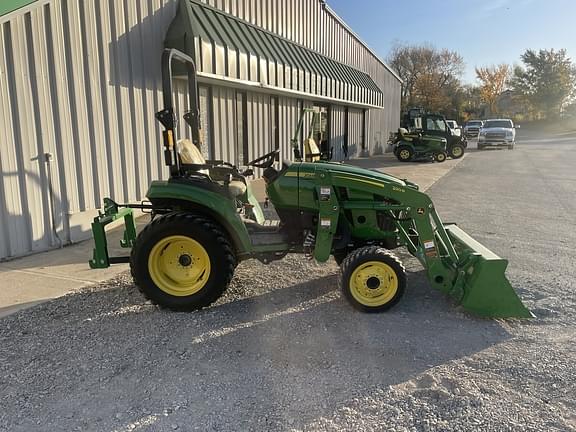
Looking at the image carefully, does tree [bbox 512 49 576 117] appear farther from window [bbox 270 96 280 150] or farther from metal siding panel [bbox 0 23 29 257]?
metal siding panel [bbox 0 23 29 257]

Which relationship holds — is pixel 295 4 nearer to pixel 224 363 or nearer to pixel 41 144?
pixel 41 144

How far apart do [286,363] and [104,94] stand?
202 inches

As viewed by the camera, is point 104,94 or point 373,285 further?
point 104,94

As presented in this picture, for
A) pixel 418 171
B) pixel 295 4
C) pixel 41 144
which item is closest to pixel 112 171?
pixel 41 144

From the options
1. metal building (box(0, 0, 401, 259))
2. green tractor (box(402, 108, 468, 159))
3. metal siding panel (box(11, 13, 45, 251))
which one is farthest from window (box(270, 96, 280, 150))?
green tractor (box(402, 108, 468, 159))

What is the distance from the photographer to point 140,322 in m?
3.81

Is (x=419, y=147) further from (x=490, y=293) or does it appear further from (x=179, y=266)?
(x=179, y=266)

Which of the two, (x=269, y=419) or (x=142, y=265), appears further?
(x=142, y=265)

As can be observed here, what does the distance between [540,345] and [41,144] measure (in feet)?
18.7

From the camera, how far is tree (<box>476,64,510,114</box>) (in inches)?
2606

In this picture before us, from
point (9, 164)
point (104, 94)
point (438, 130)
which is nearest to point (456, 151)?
point (438, 130)

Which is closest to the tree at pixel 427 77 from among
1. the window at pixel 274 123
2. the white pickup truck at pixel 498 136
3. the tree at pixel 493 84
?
the tree at pixel 493 84

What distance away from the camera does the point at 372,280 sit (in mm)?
3926

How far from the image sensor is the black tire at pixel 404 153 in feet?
70.4
